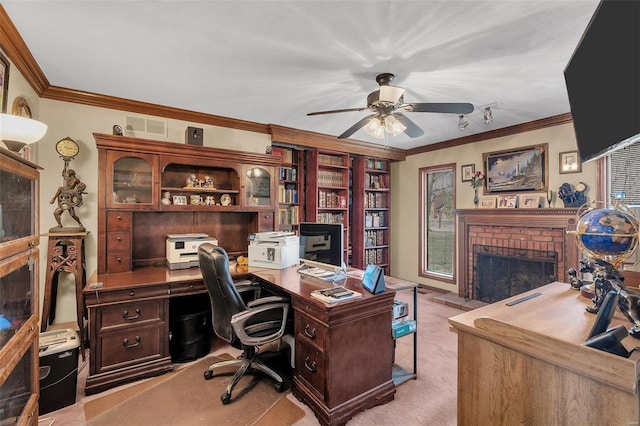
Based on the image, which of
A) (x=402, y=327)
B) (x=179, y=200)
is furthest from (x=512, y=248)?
(x=179, y=200)

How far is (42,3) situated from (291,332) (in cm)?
268

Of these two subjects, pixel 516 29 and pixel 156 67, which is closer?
pixel 516 29

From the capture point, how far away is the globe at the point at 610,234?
102 cm

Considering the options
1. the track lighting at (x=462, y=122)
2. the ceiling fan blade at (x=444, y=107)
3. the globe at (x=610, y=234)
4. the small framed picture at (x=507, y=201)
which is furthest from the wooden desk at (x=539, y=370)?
the small framed picture at (x=507, y=201)

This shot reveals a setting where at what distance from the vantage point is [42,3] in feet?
5.26

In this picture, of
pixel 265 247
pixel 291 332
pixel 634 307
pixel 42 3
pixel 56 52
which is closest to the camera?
pixel 634 307

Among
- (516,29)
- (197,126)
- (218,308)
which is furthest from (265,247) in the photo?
(516,29)

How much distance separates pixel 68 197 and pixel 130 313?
1267 millimetres

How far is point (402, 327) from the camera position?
7.52 ft

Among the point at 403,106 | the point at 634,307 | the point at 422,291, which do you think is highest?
the point at 403,106

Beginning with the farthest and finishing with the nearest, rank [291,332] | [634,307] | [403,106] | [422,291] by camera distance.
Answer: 1. [422,291]
2. [291,332]
3. [403,106]
4. [634,307]

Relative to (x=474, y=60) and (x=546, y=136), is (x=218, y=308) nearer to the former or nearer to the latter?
(x=474, y=60)

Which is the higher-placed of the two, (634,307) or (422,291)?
(634,307)

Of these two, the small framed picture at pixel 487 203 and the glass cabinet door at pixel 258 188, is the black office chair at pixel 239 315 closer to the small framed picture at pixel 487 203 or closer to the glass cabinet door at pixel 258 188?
the glass cabinet door at pixel 258 188
